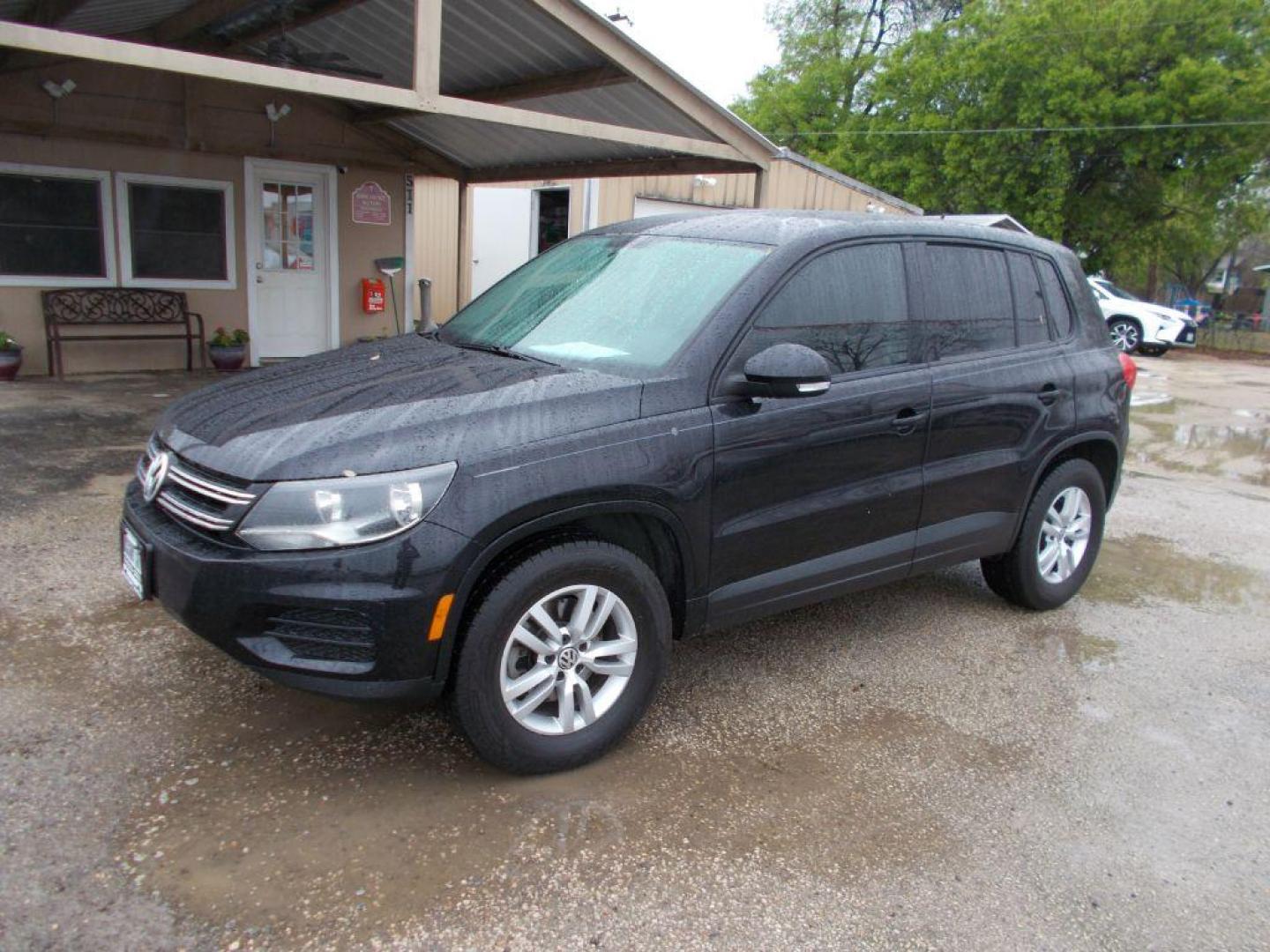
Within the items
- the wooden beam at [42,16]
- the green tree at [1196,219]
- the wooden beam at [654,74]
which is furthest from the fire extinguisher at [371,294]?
the green tree at [1196,219]

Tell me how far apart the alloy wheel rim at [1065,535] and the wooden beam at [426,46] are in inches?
167

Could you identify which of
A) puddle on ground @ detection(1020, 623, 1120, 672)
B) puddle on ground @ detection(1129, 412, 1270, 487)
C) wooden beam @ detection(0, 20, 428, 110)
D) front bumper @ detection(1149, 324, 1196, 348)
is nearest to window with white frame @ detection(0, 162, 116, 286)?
wooden beam @ detection(0, 20, 428, 110)

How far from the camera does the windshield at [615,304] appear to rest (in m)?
3.27

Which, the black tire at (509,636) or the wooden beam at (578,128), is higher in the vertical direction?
the wooden beam at (578,128)

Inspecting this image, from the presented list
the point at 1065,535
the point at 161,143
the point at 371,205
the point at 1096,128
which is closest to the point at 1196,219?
the point at 1096,128

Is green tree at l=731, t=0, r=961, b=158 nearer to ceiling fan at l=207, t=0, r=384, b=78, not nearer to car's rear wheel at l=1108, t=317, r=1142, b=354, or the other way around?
car's rear wheel at l=1108, t=317, r=1142, b=354

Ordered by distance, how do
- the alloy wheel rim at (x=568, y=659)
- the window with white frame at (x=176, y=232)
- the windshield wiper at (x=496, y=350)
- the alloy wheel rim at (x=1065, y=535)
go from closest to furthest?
the alloy wheel rim at (x=568, y=659) → the windshield wiper at (x=496, y=350) → the alloy wheel rim at (x=1065, y=535) → the window with white frame at (x=176, y=232)

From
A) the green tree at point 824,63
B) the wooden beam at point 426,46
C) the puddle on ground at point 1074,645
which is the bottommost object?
the puddle on ground at point 1074,645

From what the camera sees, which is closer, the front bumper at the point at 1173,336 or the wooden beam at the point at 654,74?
the wooden beam at the point at 654,74

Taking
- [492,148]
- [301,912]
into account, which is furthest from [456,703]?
[492,148]

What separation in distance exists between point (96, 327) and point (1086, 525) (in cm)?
906

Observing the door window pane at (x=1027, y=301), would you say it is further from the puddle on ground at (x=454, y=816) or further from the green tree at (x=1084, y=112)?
the green tree at (x=1084, y=112)

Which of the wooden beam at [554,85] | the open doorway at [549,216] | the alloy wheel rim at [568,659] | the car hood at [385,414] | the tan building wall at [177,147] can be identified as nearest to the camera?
the car hood at [385,414]

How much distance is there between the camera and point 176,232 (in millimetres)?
9758
